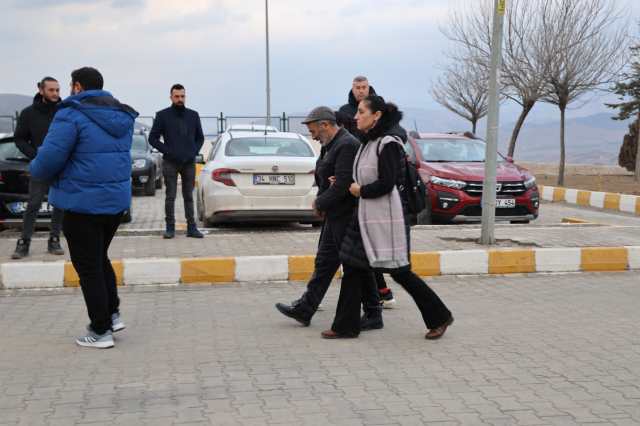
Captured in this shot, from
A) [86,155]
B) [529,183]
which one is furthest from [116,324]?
[529,183]

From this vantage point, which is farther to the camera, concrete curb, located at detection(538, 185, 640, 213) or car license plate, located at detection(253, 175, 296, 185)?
concrete curb, located at detection(538, 185, 640, 213)

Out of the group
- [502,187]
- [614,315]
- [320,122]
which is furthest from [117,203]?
[502,187]

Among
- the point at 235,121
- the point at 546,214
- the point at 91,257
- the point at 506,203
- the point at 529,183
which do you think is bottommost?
the point at 546,214

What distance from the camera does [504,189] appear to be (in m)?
10.2

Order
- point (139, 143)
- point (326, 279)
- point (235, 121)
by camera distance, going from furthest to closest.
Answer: point (235, 121) → point (139, 143) → point (326, 279)

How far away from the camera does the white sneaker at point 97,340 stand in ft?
14.4

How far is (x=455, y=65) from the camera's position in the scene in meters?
31.2

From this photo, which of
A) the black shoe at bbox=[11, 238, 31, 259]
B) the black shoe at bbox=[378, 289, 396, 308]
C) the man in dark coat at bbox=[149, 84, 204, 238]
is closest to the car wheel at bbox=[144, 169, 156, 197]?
the man in dark coat at bbox=[149, 84, 204, 238]

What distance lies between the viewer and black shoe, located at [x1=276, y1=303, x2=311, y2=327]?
196 inches

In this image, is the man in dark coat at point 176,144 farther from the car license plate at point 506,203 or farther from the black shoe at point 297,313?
the car license plate at point 506,203

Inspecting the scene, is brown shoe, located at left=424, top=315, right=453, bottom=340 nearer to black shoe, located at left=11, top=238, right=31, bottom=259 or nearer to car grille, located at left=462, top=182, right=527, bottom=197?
black shoe, located at left=11, top=238, right=31, bottom=259

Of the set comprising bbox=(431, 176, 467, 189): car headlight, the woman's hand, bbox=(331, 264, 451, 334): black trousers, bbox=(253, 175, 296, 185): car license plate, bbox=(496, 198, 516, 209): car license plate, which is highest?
the woman's hand

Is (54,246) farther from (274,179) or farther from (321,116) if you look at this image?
(321,116)

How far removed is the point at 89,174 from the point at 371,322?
2247 millimetres
